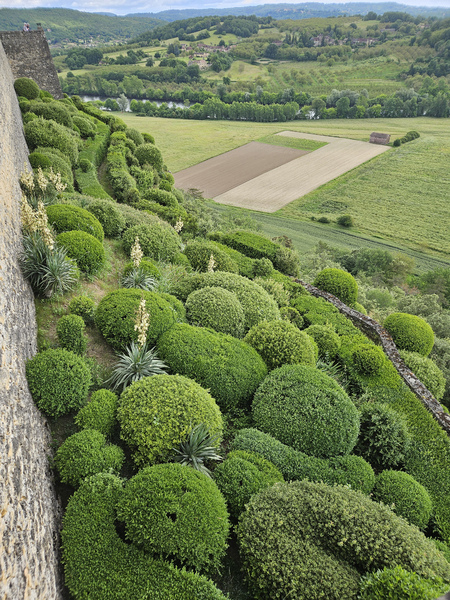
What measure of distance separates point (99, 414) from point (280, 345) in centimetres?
525

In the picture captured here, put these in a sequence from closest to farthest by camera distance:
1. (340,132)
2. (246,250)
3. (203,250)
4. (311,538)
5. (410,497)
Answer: (311,538) < (410,497) < (203,250) < (246,250) < (340,132)

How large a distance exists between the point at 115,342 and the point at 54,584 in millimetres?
5048

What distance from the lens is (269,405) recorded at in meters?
9.08

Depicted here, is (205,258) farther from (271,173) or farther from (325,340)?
(271,173)

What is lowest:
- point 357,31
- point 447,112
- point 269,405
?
point 269,405

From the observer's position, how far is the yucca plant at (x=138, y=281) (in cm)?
1179

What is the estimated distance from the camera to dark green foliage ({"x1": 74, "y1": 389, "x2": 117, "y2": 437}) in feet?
24.2

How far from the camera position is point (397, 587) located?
502cm

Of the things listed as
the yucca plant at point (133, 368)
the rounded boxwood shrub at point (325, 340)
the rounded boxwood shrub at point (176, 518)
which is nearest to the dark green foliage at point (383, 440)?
the rounded boxwood shrub at point (325, 340)

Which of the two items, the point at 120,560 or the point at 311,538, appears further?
the point at 311,538

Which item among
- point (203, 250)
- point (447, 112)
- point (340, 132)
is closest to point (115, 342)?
point (203, 250)

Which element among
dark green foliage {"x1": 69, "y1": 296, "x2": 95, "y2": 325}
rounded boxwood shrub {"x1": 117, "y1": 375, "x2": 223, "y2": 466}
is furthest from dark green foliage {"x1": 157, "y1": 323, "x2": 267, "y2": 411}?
dark green foliage {"x1": 69, "y1": 296, "x2": 95, "y2": 325}

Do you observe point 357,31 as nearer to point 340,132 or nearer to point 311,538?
point 340,132

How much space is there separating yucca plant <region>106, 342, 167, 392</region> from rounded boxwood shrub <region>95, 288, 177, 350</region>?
0.66 m
